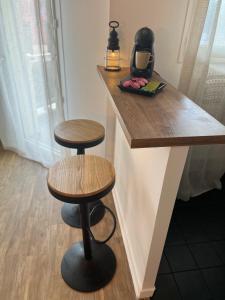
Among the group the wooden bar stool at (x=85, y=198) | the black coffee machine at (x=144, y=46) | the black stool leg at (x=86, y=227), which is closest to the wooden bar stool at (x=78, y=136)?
the wooden bar stool at (x=85, y=198)

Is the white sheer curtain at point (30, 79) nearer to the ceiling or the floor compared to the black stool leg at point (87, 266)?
nearer to the ceiling

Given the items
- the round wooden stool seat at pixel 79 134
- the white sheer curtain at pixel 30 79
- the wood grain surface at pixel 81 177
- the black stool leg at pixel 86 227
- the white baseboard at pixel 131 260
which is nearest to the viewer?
the wood grain surface at pixel 81 177

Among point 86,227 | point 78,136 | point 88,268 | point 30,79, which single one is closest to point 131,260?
point 88,268

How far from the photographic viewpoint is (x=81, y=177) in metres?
1.12

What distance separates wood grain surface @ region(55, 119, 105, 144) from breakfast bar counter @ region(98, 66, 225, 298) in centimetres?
21

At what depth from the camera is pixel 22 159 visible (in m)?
2.52

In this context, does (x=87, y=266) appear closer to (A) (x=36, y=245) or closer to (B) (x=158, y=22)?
(A) (x=36, y=245)

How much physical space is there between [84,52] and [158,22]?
1.91 ft

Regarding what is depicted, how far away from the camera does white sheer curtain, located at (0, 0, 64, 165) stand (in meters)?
1.75

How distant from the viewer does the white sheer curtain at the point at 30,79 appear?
1.75m

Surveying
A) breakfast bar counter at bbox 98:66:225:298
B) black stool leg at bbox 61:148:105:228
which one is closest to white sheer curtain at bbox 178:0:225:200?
breakfast bar counter at bbox 98:66:225:298

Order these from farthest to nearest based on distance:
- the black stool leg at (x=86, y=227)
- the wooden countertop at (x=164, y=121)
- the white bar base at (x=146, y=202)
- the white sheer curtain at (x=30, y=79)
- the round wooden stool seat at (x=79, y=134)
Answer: the white sheer curtain at (x=30, y=79) < the round wooden stool seat at (x=79, y=134) < the black stool leg at (x=86, y=227) < the white bar base at (x=146, y=202) < the wooden countertop at (x=164, y=121)

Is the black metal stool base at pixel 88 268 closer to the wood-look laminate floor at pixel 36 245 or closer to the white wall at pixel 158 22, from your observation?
the wood-look laminate floor at pixel 36 245

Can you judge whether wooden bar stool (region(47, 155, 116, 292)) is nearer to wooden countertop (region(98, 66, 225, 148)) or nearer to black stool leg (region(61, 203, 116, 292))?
black stool leg (region(61, 203, 116, 292))
